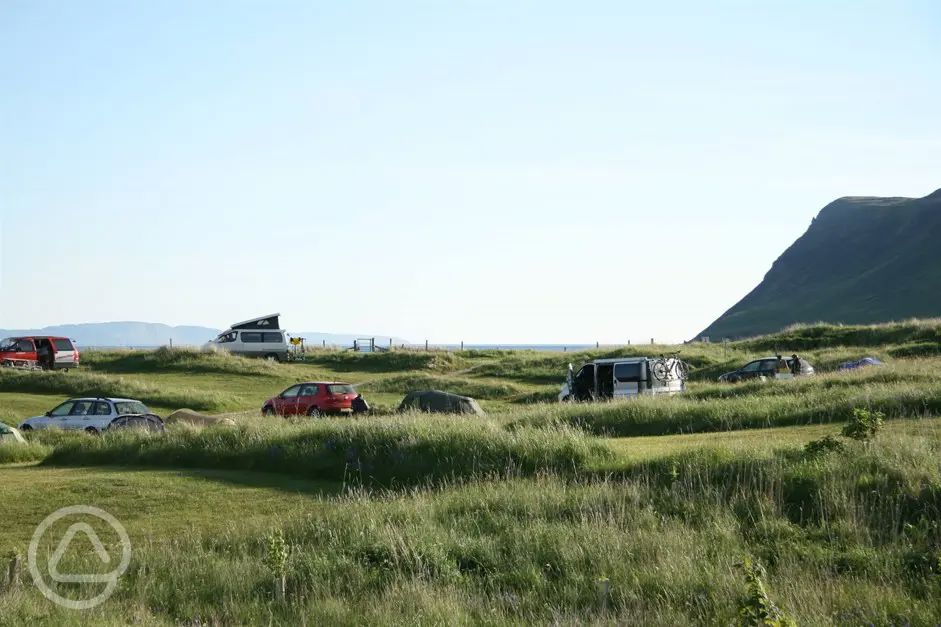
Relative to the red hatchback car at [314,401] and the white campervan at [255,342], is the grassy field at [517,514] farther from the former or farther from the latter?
the white campervan at [255,342]

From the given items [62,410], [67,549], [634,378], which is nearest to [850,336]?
[634,378]

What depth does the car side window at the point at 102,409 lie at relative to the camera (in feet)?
104

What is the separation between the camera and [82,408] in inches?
1257

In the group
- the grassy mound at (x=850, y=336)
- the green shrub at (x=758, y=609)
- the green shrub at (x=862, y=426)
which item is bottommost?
the green shrub at (x=758, y=609)

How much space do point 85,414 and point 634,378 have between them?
17.3m

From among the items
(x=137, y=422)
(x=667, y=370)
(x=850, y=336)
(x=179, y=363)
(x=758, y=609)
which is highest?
(x=850, y=336)

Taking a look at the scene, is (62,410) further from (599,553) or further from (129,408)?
(599,553)

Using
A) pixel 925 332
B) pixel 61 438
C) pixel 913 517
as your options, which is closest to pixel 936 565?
pixel 913 517

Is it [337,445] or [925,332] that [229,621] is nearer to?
[337,445]

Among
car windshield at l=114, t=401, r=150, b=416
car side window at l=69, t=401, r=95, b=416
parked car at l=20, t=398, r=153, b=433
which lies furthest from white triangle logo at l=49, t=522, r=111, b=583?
car side window at l=69, t=401, r=95, b=416

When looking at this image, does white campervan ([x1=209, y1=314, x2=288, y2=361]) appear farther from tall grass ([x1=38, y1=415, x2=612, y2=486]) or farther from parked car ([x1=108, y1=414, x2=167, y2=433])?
tall grass ([x1=38, y1=415, x2=612, y2=486])

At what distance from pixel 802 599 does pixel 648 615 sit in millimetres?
1710

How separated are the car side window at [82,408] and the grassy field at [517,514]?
5706 mm

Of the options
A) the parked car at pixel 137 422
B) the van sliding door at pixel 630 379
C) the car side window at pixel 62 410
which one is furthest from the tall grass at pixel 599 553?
the car side window at pixel 62 410
